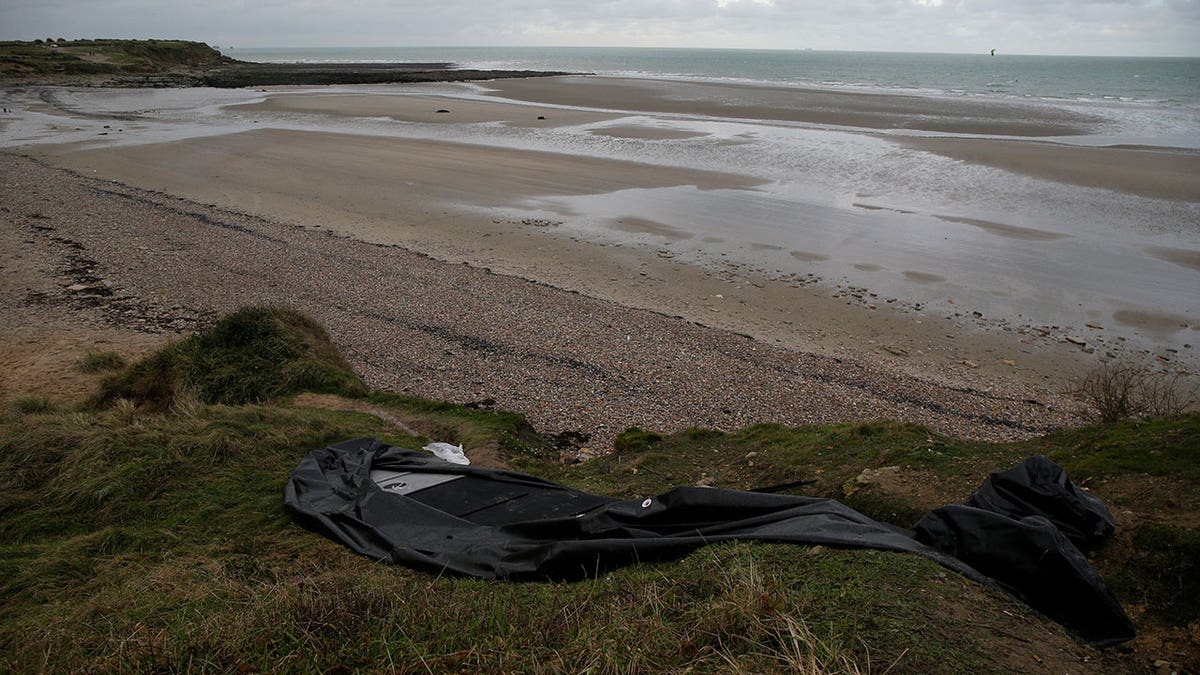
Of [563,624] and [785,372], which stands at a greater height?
[563,624]

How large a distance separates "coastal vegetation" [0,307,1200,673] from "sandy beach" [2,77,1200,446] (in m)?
2.01

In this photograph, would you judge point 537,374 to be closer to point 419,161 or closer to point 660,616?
point 660,616

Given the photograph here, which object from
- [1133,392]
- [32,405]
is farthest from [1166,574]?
[32,405]

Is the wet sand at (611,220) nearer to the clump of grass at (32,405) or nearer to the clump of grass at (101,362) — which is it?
the clump of grass at (101,362)

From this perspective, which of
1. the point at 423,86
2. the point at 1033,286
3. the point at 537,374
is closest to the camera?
the point at 537,374

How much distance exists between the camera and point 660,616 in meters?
3.08

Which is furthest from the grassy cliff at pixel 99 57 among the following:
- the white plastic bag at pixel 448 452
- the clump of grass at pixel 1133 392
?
the clump of grass at pixel 1133 392

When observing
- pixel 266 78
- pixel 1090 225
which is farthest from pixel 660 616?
pixel 266 78

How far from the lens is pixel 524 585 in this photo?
377 cm

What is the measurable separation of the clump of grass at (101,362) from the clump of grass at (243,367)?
805 mm

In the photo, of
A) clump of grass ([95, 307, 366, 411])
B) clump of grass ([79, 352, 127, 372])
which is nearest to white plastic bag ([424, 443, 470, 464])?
clump of grass ([95, 307, 366, 411])

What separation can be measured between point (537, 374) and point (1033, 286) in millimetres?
9009

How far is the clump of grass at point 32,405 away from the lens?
266 inches

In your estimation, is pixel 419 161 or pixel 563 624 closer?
pixel 563 624
